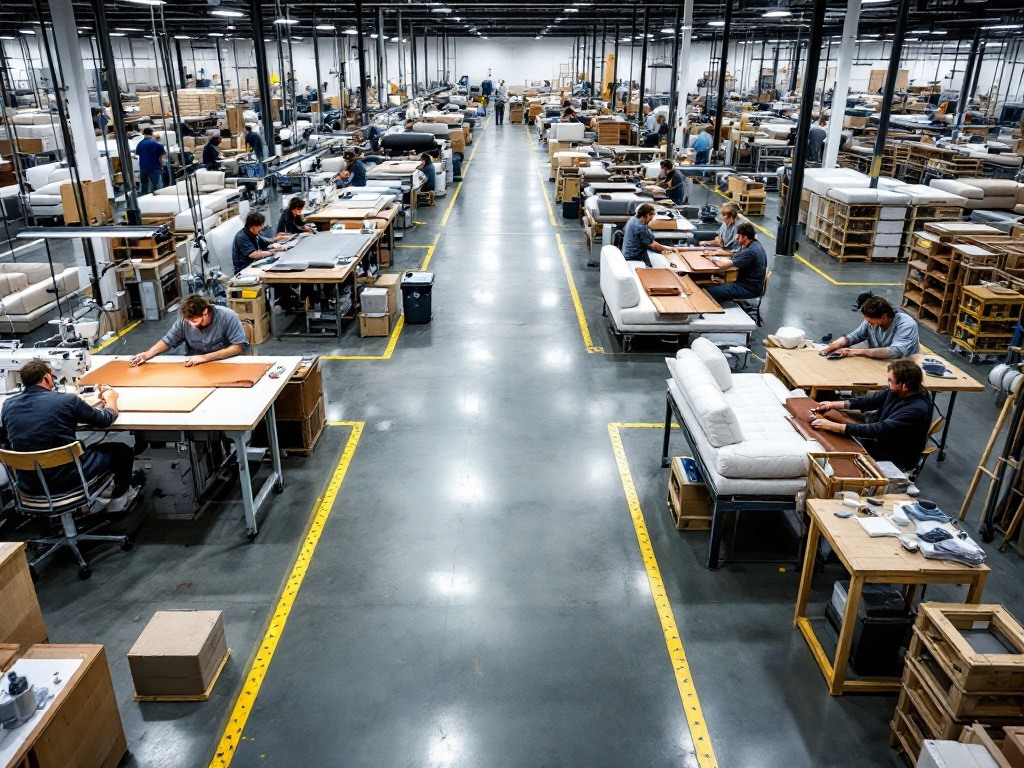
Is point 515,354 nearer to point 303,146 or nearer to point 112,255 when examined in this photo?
point 112,255

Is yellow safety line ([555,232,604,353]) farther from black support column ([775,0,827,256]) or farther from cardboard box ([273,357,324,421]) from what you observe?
black support column ([775,0,827,256])

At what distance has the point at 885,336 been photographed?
7.54 metres

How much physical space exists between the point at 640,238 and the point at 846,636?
8.17m

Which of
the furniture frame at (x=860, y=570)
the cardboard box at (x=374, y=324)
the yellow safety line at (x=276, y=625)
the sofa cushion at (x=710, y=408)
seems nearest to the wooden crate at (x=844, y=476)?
the furniture frame at (x=860, y=570)

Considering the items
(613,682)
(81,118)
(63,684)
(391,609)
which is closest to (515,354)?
(391,609)

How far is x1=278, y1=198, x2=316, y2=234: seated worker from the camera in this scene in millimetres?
12680

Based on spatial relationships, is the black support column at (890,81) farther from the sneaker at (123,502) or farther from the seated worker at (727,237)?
the sneaker at (123,502)

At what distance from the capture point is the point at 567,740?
4.40 metres

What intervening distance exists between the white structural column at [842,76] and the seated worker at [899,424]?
14.0 meters

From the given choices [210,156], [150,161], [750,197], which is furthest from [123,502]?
[750,197]

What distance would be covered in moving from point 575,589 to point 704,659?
1.14 m

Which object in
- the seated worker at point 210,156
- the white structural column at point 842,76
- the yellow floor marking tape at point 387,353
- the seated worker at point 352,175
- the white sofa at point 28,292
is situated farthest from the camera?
the seated worker at point 210,156

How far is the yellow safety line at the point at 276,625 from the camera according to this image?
4.41 metres

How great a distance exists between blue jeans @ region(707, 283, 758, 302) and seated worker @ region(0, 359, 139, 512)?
7956 millimetres
